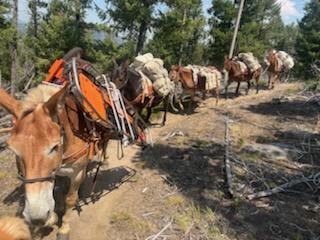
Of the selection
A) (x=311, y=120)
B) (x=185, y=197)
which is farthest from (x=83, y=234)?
(x=311, y=120)

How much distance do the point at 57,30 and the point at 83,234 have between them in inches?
803

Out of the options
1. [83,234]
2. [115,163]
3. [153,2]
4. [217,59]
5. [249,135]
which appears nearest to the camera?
[83,234]

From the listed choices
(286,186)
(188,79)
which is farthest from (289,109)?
(286,186)

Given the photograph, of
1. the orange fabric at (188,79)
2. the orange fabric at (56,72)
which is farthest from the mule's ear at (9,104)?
the orange fabric at (188,79)

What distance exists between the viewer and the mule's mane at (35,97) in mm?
3910

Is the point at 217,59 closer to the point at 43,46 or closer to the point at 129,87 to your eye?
the point at 43,46

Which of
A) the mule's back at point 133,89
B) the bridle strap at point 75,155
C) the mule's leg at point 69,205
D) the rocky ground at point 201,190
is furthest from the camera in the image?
the mule's back at point 133,89

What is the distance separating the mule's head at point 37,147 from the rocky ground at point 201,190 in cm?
214

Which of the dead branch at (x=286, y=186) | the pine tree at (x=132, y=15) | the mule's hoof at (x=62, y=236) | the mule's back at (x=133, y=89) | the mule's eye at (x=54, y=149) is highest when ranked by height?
the pine tree at (x=132, y=15)

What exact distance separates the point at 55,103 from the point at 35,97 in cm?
57

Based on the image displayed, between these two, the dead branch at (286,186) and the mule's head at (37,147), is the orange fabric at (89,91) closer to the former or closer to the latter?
the mule's head at (37,147)

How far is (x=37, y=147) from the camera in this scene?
3727 mm

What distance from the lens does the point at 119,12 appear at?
64.2 ft

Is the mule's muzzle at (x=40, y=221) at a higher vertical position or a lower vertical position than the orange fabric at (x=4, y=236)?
lower
